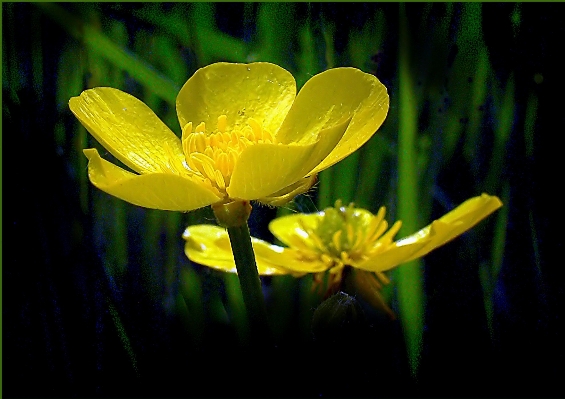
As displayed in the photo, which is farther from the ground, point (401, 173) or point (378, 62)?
point (378, 62)

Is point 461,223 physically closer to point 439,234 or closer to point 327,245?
point 439,234

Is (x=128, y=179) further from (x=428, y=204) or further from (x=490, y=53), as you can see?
(x=490, y=53)

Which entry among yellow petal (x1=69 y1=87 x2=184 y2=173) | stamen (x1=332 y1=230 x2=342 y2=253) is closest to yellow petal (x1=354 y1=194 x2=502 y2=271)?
stamen (x1=332 y1=230 x2=342 y2=253)

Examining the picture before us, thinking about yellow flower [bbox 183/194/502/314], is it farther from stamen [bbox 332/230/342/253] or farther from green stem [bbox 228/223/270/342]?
green stem [bbox 228/223/270/342]

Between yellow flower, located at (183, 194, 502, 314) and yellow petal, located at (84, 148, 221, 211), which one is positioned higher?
yellow petal, located at (84, 148, 221, 211)

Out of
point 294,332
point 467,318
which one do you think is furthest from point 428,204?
point 294,332

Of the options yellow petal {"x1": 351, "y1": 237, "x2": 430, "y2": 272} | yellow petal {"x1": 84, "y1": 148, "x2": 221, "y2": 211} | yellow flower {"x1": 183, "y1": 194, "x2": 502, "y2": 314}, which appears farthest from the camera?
yellow flower {"x1": 183, "y1": 194, "x2": 502, "y2": 314}

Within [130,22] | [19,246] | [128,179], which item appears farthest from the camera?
[130,22]

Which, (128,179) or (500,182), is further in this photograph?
(500,182)

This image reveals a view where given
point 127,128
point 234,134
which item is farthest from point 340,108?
point 127,128
